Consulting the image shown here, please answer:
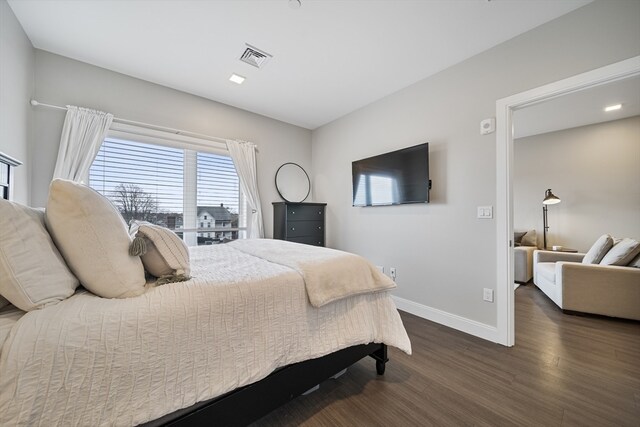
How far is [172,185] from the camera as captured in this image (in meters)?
2.98

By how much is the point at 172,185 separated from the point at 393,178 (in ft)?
9.01

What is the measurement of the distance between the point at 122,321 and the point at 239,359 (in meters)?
0.46

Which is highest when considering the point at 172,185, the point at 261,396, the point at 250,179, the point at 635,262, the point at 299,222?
the point at 250,179

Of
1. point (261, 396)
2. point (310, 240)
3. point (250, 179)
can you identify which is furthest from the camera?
point (310, 240)

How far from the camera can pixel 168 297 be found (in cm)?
93

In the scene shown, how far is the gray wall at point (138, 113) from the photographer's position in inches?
89.4

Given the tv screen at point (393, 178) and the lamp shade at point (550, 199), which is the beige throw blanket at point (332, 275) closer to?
the tv screen at point (393, 178)

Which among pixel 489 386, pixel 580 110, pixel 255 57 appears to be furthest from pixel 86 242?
pixel 580 110

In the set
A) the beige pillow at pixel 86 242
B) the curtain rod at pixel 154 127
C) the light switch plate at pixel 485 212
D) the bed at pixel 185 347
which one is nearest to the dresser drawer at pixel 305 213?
the curtain rod at pixel 154 127

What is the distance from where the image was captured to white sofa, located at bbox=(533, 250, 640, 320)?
2.47 metres

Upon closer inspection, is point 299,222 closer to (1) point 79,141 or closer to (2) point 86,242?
(1) point 79,141

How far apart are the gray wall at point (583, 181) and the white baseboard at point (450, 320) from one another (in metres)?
3.50

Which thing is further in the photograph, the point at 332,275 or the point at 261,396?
the point at 332,275

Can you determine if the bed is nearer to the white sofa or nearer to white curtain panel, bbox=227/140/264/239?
white curtain panel, bbox=227/140/264/239
